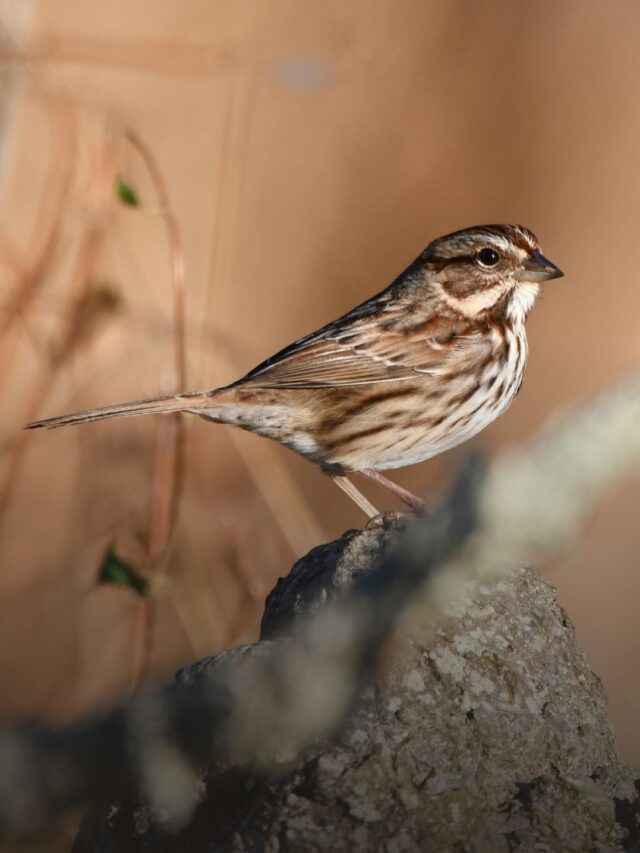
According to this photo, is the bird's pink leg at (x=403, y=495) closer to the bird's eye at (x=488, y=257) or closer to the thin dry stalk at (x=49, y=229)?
the bird's eye at (x=488, y=257)

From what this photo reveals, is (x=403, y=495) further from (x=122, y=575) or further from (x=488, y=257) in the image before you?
(x=122, y=575)

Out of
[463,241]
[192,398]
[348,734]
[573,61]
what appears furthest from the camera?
[573,61]

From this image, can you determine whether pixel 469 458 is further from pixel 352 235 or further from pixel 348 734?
pixel 352 235

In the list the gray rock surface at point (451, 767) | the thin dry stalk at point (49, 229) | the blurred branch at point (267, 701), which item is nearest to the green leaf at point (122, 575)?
the thin dry stalk at point (49, 229)

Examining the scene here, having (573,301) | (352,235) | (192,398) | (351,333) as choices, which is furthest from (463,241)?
(352,235)

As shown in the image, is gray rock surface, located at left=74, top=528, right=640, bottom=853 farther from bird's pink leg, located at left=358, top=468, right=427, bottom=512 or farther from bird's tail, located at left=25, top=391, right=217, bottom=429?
bird's pink leg, located at left=358, top=468, right=427, bottom=512

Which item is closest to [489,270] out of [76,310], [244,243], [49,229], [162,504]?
[162,504]
